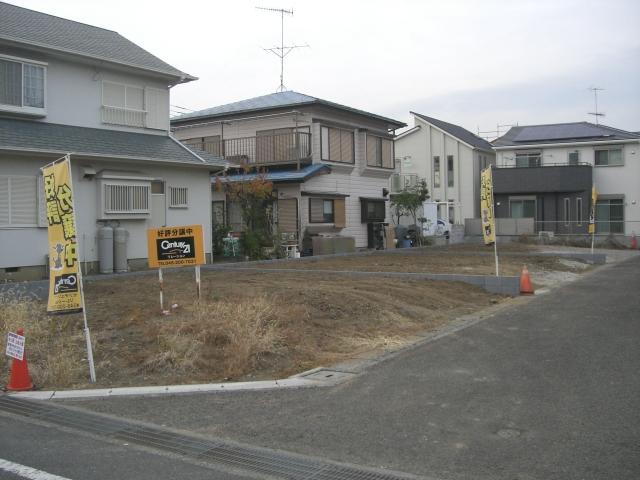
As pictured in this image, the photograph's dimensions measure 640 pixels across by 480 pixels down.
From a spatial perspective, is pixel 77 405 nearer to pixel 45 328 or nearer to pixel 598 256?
pixel 45 328

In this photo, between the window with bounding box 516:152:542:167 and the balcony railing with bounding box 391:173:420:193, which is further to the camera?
the window with bounding box 516:152:542:167

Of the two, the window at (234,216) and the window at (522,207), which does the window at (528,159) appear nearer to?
the window at (522,207)

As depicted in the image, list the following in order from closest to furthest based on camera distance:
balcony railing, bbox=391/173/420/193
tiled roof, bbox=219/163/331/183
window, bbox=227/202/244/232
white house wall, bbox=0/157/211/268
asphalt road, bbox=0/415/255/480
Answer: asphalt road, bbox=0/415/255/480 < white house wall, bbox=0/157/211/268 < tiled roof, bbox=219/163/331/183 < window, bbox=227/202/244/232 < balcony railing, bbox=391/173/420/193

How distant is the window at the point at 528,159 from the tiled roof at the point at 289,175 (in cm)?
1943

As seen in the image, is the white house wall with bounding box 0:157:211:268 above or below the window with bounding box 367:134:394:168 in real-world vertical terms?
below

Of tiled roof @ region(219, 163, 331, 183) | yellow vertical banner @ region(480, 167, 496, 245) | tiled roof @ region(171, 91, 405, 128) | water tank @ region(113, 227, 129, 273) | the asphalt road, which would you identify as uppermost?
tiled roof @ region(171, 91, 405, 128)

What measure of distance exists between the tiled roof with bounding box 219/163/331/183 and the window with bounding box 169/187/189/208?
396 centimetres

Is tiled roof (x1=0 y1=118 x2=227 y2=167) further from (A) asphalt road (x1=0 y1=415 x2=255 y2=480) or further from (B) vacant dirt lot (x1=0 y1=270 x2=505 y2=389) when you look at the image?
(A) asphalt road (x1=0 y1=415 x2=255 y2=480)

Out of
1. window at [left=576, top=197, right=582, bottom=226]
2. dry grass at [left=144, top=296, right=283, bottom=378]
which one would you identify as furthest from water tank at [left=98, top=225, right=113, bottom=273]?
window at [left=576, top=197, right=582, bottom=226]

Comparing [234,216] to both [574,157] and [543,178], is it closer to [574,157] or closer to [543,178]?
[543,178]

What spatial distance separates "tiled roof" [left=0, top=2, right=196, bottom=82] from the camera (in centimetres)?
1588

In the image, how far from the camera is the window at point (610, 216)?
3706cm

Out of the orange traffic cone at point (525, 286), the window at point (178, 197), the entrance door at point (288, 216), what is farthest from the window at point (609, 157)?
the window at point (178, 197)

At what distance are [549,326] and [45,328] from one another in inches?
307
